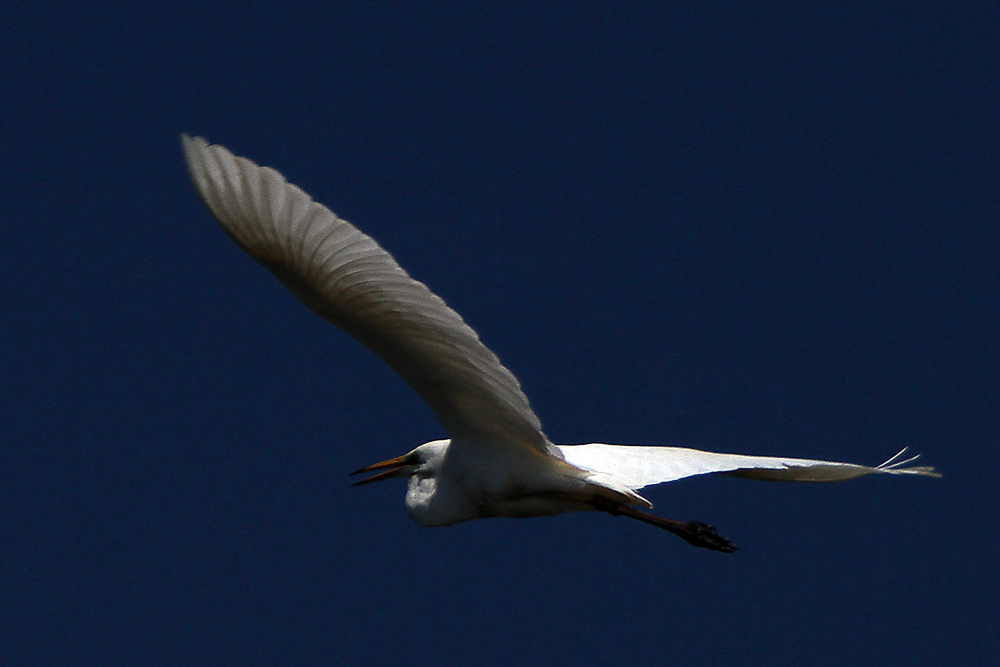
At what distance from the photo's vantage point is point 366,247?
3.43 m

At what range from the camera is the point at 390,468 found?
5.21 metres

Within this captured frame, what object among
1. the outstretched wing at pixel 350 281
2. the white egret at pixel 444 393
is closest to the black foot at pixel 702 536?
the white egret at pixel 444 393

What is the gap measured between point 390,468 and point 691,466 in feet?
5.63

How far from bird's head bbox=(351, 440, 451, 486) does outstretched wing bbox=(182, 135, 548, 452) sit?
34.1 inches

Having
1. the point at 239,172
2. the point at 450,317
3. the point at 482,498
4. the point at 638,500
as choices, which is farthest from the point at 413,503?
the point at 239,172

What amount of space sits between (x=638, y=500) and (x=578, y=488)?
31 centimetres

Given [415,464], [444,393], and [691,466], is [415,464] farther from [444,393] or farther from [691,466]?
[691,466]

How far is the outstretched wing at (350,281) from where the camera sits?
11.1 feet

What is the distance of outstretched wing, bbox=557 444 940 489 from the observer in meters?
4.22

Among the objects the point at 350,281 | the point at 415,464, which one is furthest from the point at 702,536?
the point at 350,281

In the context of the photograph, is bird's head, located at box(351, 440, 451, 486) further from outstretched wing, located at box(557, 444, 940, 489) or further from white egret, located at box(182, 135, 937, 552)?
outstretched wing, located at box(557, 444, 940, 489)

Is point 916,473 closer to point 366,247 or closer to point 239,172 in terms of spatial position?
point 366,247

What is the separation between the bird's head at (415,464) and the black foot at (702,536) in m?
1.23

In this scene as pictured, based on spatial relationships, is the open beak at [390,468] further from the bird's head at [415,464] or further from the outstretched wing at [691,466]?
the outstretched wing at [691,466]
